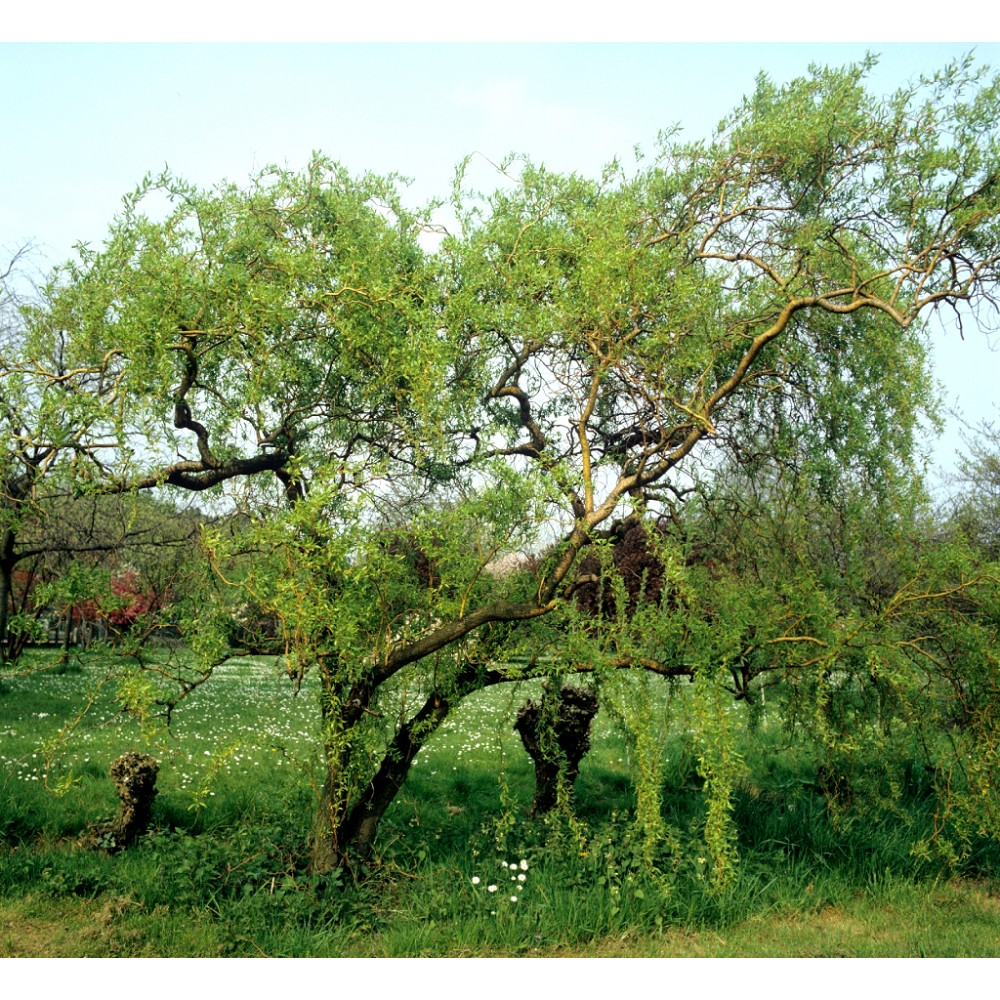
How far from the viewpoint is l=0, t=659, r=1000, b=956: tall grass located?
5328 millimetres

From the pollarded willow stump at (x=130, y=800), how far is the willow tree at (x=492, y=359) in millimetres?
1616

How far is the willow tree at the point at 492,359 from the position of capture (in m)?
5.18

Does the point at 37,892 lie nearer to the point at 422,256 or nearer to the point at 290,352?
the point at 290,352

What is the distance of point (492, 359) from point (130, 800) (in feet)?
14.3

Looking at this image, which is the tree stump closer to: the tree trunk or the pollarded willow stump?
the tree trunk

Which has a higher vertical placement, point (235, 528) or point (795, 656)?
point (235, 528)

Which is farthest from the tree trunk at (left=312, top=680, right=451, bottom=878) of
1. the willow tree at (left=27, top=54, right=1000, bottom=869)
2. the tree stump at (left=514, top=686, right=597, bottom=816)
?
the tree stump at (left=514, top=686, right=597, bottom=816)

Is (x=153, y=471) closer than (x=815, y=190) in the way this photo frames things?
Yes

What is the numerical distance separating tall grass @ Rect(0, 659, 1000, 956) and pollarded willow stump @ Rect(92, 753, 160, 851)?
0.15 meters

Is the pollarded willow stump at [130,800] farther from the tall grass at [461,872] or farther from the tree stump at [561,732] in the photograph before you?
the tree stump at [561,732]

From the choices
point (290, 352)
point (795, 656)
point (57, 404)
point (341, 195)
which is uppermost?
point (341, 195)

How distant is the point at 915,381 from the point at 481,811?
5.20m

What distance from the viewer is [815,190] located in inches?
274

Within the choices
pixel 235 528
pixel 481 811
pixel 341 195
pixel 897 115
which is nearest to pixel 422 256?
pixel 341 195
